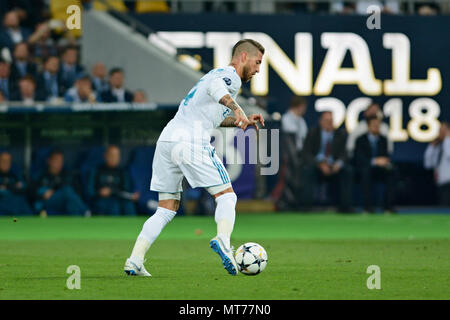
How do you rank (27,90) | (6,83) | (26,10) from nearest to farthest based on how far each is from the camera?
(27,90) < (6,83) < (26,10)

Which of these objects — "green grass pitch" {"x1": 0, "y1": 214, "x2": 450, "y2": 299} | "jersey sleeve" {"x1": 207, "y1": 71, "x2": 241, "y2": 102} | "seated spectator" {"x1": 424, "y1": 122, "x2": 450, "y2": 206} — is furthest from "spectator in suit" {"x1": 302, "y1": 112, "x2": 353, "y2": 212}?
"jersey sleeve" {"x1": 207, "y1": 71, "x2": 241, "y2": 102}

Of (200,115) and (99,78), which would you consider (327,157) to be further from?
(200,115)

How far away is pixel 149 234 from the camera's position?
9086 mm

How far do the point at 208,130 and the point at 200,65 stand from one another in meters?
13.2

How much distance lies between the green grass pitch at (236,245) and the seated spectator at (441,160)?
3885mm

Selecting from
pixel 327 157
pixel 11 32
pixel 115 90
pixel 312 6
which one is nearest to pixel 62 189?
pixel 115 90

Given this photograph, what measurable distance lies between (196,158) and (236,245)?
13.8ft

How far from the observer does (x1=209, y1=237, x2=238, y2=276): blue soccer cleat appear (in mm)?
8703

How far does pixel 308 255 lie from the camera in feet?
38.5

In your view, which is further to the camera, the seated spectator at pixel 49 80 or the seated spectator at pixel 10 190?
the seated spectator at pixel 49 80

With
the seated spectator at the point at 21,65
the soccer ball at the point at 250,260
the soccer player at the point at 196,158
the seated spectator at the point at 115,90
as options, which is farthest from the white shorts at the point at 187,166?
the seated spectator at the point at 21,65

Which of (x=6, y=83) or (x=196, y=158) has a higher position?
(x=6, y=83)

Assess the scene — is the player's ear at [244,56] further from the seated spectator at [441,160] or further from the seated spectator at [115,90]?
the seated spectator at [441,160]

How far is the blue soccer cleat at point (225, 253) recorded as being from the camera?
28.6ft
